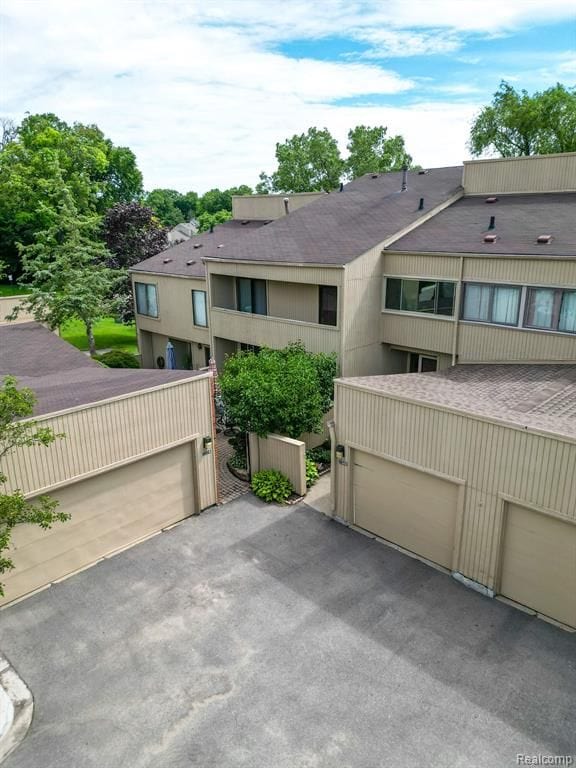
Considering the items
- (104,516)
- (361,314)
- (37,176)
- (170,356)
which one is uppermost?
(37,176)

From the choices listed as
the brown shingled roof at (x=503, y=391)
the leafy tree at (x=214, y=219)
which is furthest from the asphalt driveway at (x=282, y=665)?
the leafy tree at (x=214, y=219)

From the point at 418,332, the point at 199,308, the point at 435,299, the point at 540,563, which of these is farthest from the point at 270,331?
the point at 540,563

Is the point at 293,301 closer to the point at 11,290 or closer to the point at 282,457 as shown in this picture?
the point at 282,457

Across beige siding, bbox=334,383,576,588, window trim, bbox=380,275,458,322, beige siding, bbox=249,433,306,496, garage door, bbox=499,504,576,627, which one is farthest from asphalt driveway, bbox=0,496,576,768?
window trim, bbox=380,275,458,322

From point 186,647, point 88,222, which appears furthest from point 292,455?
point 88,222

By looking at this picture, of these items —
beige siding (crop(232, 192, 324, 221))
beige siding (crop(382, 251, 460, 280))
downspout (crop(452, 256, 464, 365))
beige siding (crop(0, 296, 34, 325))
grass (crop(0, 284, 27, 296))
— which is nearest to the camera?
downspout (crop(452, 256, 464, 365))

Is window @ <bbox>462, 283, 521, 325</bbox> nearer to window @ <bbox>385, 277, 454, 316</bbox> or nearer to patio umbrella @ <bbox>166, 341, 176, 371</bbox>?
window @ <bbox>385, 277, 454, 316</bbox>
